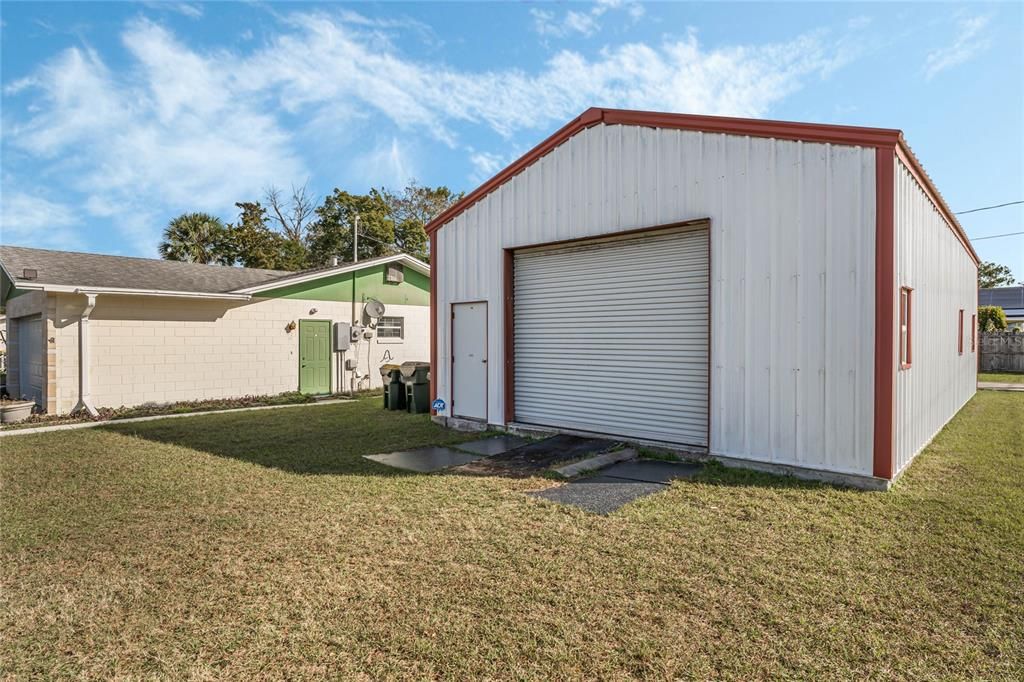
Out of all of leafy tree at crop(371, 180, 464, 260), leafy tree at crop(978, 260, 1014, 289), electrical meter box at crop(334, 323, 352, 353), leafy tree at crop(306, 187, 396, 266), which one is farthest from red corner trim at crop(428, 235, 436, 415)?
leafy tree at crop(978, 260, 1014, 289)

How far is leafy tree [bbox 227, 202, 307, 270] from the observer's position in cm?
2762

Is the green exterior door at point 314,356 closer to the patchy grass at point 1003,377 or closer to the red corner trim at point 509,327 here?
the red corner trim at point 509,327

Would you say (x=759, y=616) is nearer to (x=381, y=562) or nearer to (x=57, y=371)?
(x=381, y=562)

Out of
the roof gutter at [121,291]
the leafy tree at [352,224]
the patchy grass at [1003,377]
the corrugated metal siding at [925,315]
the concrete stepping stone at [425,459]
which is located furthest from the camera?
the leafy tree at [352,224]

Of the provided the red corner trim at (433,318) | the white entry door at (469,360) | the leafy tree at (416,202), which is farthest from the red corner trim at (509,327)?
the leafy tree at (416,202)

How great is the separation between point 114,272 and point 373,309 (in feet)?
19.3

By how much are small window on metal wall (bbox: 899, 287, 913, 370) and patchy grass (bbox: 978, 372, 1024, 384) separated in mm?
14771

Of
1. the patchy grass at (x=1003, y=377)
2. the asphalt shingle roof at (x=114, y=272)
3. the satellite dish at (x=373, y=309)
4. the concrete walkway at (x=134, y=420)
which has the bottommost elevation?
the concrete walkway at (x=134, y=420)

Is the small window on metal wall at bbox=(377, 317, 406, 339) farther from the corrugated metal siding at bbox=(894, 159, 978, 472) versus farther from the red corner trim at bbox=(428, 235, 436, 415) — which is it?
the corrugated metal siding at bbox=(894, 159, 978, 472)

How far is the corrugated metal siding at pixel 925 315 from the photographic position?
5691 mm

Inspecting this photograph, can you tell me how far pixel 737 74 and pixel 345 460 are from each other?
911cm

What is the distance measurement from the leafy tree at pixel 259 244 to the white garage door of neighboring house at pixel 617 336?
938 inches

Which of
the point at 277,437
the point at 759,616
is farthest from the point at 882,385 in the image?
the point at 277,437

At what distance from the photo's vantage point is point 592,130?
733cm
